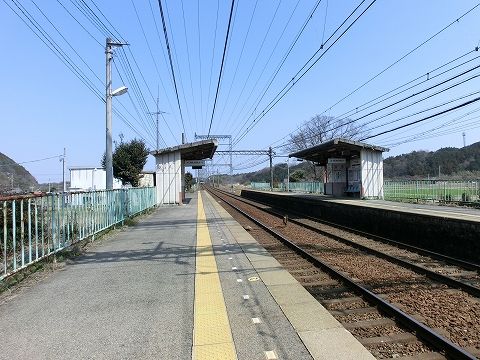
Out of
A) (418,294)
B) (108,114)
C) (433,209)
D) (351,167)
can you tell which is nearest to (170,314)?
(418,294)

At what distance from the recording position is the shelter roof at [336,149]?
2968 cm

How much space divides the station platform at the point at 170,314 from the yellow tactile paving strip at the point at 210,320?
11 mm

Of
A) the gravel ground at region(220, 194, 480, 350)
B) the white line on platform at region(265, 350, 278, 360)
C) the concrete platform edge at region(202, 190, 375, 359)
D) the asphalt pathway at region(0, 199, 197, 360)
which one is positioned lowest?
the gravel ground at region(220, 194, 480, 350)

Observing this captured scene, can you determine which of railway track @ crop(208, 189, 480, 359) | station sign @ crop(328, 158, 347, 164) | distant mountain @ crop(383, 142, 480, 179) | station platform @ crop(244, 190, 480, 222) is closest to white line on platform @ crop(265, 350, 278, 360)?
railway track @ crop(208, 189, 480, 359)

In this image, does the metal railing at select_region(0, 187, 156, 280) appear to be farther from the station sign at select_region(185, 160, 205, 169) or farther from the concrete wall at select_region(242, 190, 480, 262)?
the station sign at select_region(185, 160, 205, 169)

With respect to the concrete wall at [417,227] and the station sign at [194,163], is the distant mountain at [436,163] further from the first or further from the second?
the concrete wall at [417,227]

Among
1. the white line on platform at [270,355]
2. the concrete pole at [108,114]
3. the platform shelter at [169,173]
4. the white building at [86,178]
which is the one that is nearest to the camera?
the white line on platform at [270,355]

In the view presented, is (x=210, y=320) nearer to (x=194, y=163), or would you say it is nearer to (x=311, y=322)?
(x=311, y=322)

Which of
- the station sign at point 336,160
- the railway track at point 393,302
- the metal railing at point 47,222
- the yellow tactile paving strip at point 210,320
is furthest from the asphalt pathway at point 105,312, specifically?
the station sign at point 336,160

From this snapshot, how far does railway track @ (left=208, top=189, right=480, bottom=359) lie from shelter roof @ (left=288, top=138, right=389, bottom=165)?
18.1m

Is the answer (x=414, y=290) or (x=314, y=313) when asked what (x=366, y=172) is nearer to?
(x=414, y=290)

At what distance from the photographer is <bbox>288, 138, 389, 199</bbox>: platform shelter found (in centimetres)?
3114

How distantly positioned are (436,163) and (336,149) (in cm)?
5047

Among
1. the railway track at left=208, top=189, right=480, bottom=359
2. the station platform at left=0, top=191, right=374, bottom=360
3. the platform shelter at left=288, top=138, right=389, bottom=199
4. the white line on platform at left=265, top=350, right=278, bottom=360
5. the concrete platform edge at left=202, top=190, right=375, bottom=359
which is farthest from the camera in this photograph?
the platform shelter at left=288, top=138, right=389, bottom=199
